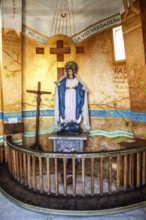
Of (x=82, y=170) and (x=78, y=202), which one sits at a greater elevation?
(x=82, y=170)

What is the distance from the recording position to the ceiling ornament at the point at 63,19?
26.0ft

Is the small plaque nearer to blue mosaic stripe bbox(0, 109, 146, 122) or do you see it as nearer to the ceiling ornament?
the ceiling ornament

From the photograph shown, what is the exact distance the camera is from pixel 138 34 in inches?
238

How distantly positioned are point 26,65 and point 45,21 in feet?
5.55

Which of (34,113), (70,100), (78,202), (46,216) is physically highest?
(70,100)

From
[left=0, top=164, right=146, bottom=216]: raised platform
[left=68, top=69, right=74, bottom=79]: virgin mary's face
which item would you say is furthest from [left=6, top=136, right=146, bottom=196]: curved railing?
[left=68, top=69, right=74, bottom=79]: virgin mary's face

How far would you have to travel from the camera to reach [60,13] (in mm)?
7961

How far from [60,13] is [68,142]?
4.54 metres

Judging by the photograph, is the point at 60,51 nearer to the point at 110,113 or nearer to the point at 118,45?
the point at 118,45

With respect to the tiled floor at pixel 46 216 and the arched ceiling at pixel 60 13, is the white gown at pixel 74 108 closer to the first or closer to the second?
the arched ceiling at pixel 60 13

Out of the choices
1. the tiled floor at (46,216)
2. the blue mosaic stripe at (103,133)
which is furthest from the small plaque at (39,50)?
the tiled floor at (46,216)

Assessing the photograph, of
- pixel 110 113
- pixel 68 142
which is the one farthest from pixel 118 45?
pixel 68 142

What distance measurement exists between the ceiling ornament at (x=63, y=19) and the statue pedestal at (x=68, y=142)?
3.66 metres

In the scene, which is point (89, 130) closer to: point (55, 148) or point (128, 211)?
point (55, 148)
